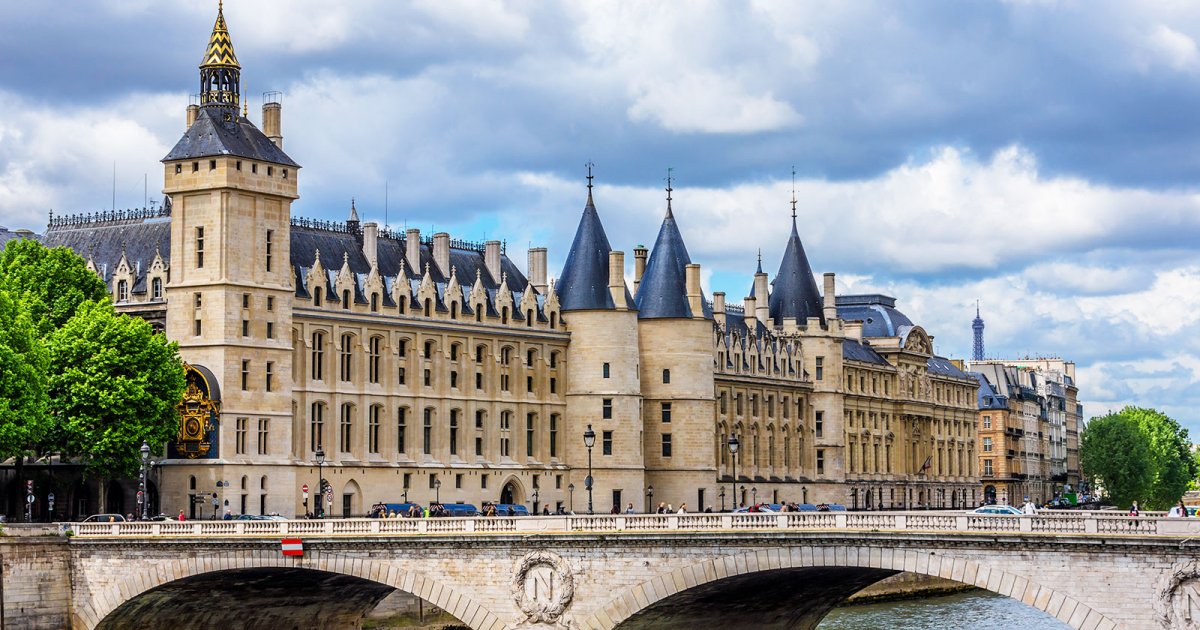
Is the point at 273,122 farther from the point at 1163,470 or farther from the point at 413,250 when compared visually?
the point at 1163,470

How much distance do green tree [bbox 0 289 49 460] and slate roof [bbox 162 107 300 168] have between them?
1455 centimetres

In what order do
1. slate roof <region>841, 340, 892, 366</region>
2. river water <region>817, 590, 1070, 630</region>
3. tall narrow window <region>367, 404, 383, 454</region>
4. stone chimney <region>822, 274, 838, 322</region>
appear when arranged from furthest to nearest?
slate roof <region>841, 340, 892, 366</region> → stone chimney <region>822, 274, 838, 322</region> → tall narrow window <region>367, 404, 383, 454</region> → river water <region>817, 590, 1070, 630</region>

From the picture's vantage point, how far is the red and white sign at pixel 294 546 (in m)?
69.7

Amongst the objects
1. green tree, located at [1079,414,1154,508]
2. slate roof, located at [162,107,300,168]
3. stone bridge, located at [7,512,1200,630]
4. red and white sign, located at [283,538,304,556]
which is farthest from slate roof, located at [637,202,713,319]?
green tree, located at [1079,414,1154,508]

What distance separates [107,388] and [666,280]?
135ft

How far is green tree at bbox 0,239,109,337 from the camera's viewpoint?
9419cm

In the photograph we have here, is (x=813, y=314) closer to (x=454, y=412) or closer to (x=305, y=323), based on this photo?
(x=454, y=412)

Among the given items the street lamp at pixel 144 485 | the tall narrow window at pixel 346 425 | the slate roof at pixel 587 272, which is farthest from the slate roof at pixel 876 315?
the street lamp at pixel 144 485

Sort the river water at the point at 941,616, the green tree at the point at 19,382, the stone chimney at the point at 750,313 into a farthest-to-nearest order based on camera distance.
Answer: the stone chimney at the point at 750,313, the river water at the point at 941,616, the green tree at the point at 19,382

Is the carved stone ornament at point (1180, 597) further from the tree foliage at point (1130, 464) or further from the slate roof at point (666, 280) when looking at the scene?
the tree foliage at point (1130, 464)

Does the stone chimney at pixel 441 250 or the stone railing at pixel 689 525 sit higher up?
the stone chimney at pixel 441 250

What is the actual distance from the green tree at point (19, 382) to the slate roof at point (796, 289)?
2703 inches

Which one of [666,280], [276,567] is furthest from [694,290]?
[276,567]

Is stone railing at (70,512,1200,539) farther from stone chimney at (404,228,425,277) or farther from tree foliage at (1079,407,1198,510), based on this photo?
tree foliage at (1079,407,1198,510)
